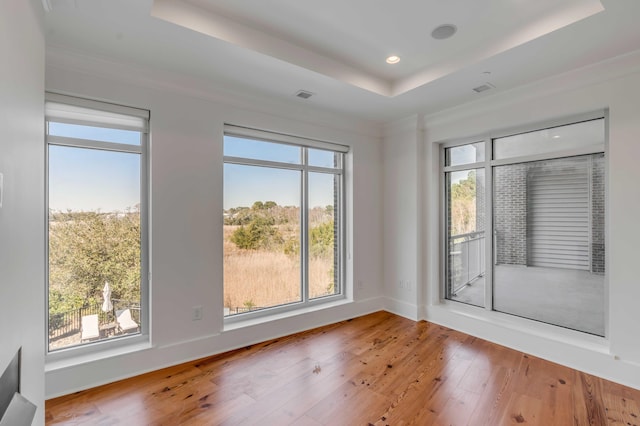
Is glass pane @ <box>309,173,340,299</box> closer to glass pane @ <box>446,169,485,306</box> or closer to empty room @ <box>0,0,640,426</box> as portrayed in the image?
empty room @ <box>0,0,640,426</box>

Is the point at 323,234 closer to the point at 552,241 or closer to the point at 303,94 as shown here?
the point at 303,94

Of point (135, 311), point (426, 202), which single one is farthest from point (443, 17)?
point (135, 311)

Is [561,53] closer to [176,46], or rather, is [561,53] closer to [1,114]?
[176,46]

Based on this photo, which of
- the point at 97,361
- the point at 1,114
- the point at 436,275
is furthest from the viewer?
the point at 436,275

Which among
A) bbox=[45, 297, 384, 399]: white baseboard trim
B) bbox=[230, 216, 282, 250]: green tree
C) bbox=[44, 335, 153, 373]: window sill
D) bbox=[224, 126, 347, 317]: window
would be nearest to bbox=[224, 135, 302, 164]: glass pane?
bbox=[224, 126, 347, 317]: window

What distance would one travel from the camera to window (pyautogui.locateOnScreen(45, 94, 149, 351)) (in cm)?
245

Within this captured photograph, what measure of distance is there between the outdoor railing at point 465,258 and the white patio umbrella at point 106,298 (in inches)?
153

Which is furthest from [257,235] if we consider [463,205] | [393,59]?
[463,205]

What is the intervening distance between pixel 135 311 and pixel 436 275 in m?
3.50

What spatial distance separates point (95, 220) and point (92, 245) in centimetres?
22

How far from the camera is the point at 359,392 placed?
2.40 m

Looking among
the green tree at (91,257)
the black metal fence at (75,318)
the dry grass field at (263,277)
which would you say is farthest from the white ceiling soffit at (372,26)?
the black metal fence at (75,318)

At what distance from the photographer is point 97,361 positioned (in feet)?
8.07

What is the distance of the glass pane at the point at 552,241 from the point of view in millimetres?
2908
